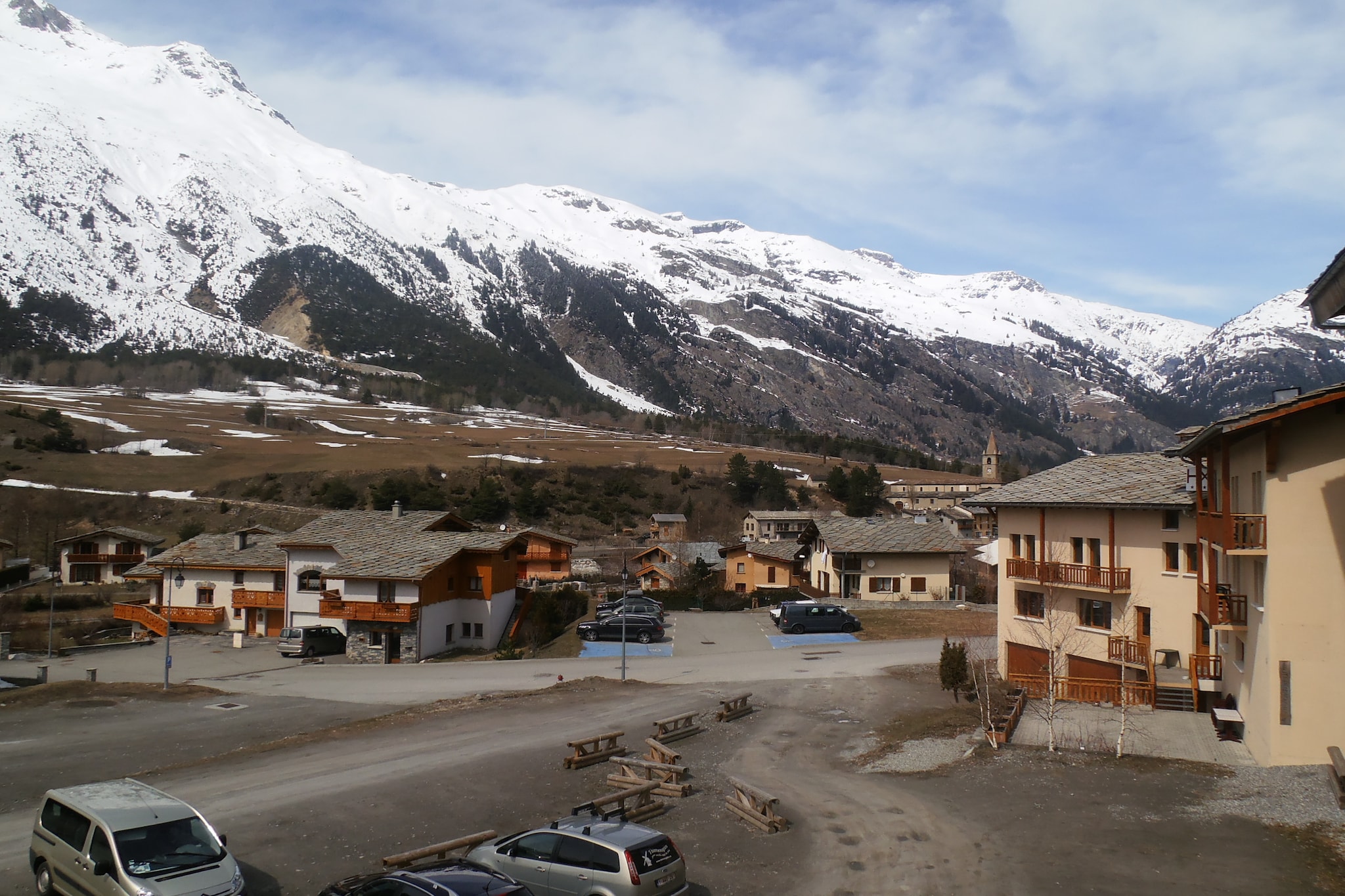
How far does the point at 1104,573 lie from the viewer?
29578 mm

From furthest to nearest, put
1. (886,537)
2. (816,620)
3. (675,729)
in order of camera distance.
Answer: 1. (886,537)
2. (816,620)
3. (675,729)

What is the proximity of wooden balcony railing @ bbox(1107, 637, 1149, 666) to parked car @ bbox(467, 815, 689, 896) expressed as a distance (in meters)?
20.8

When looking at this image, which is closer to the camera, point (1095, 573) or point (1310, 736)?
point (1310, 736)

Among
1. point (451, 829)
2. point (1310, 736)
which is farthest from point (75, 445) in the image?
point (1310, 736)

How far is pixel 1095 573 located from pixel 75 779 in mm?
30685

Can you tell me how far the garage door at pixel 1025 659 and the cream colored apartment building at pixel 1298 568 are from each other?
12.4 m

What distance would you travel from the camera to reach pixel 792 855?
15422mm

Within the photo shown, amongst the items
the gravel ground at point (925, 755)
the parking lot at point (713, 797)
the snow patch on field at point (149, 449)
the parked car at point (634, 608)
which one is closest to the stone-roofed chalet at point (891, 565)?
the parked car at point (634, 608)

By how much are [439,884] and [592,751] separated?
42.5 ft

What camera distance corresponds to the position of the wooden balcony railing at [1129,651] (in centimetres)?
2839

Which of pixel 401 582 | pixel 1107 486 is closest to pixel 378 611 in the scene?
pixel 401 582

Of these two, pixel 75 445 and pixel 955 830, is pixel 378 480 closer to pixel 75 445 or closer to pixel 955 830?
pixel 75 445

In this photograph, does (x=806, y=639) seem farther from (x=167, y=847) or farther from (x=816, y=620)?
(x=167, y=847)

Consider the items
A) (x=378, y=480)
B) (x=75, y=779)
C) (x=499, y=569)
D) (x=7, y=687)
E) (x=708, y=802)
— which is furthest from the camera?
(x=378, y=480)
